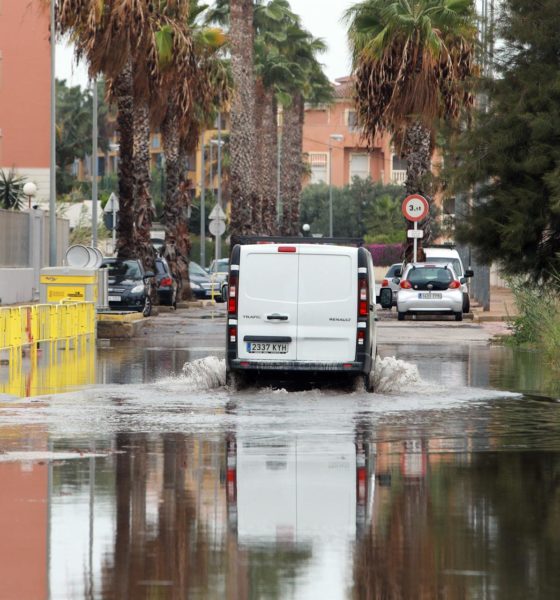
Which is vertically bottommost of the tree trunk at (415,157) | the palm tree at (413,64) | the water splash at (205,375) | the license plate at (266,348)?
the water splash at (205,375)

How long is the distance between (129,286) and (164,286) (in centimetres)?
531

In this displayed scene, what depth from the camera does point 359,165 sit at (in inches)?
4978

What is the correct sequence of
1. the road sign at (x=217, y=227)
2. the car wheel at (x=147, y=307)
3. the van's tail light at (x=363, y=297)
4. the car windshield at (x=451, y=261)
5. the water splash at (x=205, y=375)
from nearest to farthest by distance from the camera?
the van's tail light at (x=363, y=297)
the water splash at (x=205, y=375)
the car wheel at (x=147, y=307)
the car windshield at (x=451, y=261)
the road sign at (x=217, y=227)

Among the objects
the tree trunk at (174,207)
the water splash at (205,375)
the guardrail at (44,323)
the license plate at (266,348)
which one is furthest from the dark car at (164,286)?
the license plate at (266,348)

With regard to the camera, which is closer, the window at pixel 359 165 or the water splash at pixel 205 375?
the water splash at pixel 205 375

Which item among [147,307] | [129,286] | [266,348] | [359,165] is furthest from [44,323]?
[359,165]

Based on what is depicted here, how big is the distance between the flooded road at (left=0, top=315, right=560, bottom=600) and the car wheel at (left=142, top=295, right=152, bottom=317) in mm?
21558

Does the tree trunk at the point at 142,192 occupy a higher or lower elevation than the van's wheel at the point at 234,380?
higher

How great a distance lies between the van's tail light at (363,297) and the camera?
1872 cm

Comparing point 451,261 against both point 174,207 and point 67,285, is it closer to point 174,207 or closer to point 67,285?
point 174,207

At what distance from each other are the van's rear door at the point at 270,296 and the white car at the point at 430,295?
2225cm

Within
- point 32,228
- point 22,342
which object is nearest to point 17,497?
point 22,342

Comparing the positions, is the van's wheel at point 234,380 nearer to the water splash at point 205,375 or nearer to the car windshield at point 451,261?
the water splash at point 205,375

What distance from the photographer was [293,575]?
320 inches
